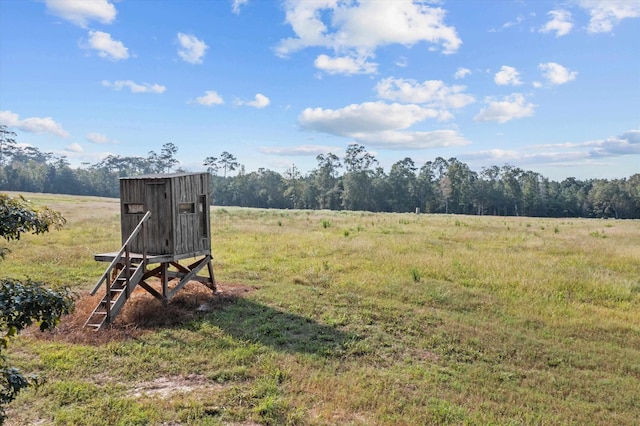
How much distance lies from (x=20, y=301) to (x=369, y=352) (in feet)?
20.2

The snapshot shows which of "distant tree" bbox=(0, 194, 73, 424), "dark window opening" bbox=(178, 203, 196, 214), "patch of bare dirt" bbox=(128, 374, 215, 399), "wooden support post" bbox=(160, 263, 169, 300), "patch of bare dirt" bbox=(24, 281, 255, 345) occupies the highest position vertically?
"dark window opening" bbox=(178, 203, 196, 214)

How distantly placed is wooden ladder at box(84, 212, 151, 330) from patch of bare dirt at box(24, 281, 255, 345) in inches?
9.8

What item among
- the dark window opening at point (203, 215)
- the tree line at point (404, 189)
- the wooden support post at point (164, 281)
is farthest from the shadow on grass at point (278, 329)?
the tree line at point (404, 189)

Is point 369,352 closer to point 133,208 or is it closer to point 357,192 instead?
point 133,208

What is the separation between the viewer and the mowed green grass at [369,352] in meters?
5.82

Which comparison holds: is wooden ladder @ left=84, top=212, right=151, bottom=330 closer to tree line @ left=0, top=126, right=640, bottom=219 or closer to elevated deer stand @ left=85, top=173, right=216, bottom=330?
elevated deer stand @ left=85, top=173, right=216, bottom=330

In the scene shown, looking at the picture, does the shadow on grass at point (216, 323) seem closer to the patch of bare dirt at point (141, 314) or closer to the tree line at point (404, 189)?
the patch of bare dirt at point (141, 314)

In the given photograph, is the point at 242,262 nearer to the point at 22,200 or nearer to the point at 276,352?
the point at 276,352

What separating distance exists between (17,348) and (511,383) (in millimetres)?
9020

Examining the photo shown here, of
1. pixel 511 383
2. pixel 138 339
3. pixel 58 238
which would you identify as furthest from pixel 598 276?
pixel 58 238

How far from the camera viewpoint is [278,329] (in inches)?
351

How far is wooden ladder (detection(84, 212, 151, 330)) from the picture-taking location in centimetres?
902

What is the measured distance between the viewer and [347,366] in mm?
7320

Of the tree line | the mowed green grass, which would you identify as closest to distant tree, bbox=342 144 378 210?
the tree line
